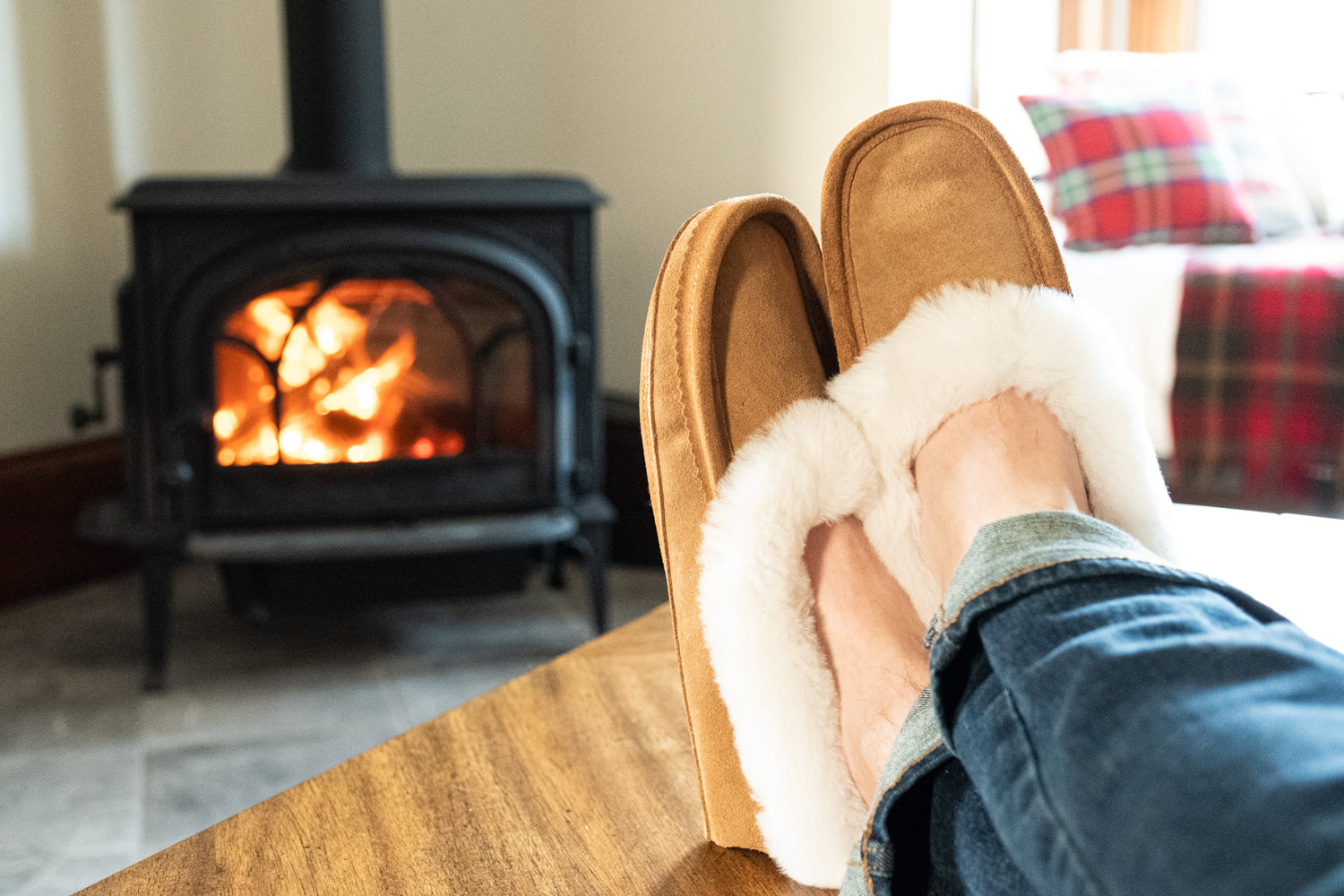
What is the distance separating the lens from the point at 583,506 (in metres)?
1.62

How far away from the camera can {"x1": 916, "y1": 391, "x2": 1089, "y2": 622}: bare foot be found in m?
0.65

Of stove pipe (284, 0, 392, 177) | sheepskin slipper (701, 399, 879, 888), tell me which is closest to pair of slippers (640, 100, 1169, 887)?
sheepskin slipper (701, 399, 879, 888)

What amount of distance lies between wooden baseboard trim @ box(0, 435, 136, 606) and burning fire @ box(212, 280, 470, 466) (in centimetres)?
56

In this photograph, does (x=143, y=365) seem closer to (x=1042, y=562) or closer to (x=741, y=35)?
(x=741, y=35)

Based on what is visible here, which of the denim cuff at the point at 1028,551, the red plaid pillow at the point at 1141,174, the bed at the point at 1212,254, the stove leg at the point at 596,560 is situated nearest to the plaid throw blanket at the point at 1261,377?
the bed at the point at 1212,254

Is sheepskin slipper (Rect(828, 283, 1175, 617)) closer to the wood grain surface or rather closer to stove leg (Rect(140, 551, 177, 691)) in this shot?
the wood grain surface

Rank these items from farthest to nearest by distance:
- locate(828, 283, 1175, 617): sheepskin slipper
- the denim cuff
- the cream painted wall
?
the cream painted wall < locate(828, 283, 1175, 617): sheepskin slipper < the denim cuff

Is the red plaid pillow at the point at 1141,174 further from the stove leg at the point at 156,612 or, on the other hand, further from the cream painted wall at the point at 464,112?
the stove leg at the point at 156,612

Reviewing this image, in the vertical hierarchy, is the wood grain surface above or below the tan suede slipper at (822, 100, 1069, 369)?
below

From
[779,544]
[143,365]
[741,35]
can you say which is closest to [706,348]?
[779,544]

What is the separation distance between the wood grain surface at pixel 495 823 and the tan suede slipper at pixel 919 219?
310 millimetres

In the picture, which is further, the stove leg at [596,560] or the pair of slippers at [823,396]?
the stove leg at [596,560]

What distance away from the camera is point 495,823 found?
0.63 meters

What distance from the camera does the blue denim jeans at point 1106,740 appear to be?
317 mm
